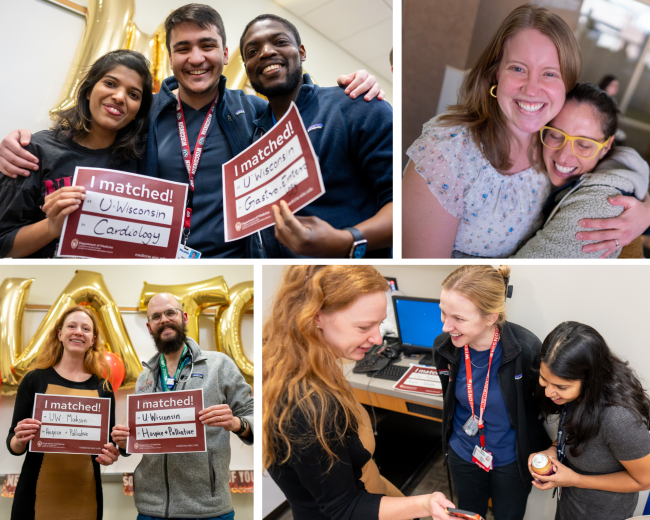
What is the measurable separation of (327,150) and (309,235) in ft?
0.74

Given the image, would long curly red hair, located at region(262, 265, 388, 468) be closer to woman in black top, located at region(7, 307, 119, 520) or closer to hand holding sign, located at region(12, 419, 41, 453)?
woman in black top, located at region(7, 307, 119, 520)

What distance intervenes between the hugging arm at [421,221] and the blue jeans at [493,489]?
60 cm

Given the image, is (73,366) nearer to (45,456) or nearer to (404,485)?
(45,456)

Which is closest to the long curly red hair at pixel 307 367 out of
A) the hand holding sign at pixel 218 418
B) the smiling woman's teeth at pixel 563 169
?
the hand holding sign at pixel 218 418

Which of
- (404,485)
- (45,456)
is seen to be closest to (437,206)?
(404,485)

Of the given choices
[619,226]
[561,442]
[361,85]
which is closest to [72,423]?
[361,85]

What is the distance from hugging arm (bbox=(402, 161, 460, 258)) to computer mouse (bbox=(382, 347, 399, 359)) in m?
0.27

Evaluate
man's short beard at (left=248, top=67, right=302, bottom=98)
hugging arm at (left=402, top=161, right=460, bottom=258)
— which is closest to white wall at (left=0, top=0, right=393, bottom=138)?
man's short beard at (left=248, top=67, right=302, bottom=98)

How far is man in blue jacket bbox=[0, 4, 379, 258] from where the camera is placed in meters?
1.07

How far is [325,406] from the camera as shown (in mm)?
1080

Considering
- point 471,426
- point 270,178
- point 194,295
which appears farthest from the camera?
point 194,295

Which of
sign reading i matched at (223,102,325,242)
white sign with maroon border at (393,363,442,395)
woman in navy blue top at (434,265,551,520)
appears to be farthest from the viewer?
white sign with maroon border at (393,363,442,395)

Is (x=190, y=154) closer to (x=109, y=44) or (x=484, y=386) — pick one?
(x=109, y=44)

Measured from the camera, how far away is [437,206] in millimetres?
1155
